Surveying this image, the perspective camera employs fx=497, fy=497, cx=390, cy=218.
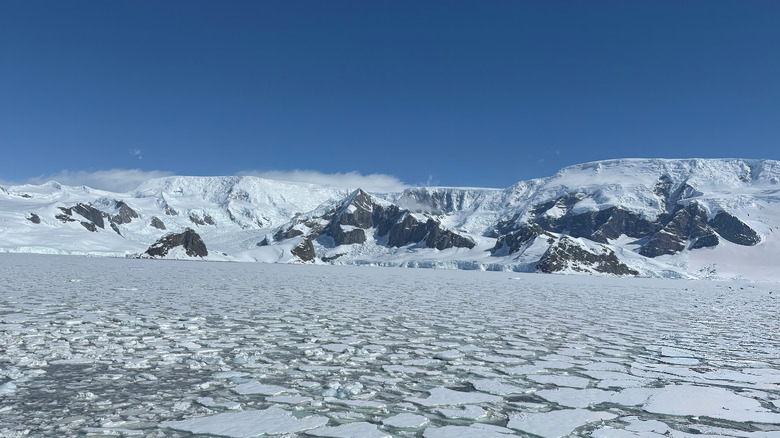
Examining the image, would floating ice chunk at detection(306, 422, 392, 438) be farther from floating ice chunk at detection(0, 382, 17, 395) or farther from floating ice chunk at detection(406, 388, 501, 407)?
floating ice chunk at detection(0, 382, 17, 395)

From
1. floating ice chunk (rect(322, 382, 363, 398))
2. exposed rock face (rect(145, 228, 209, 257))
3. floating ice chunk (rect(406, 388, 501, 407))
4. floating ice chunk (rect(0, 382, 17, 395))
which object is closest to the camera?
floating ice chunk (rect(0, 382, 17, 395))

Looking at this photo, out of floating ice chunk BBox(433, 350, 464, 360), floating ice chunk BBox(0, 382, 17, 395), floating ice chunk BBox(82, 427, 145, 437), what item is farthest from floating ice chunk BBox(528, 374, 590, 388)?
floating ice chunk BBox(0, 382, 17, 395)

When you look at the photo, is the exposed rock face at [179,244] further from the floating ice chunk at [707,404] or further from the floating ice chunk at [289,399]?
the floating ice chunk at [707,404]

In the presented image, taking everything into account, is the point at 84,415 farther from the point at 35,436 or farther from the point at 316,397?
the point at 316,397

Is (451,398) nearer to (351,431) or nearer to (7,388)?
(351,431)

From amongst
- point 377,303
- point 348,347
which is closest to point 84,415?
point 348,347

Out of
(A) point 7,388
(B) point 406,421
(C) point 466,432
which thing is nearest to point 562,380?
(C) point 466,432
